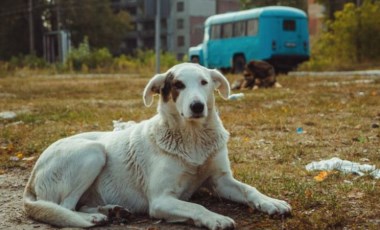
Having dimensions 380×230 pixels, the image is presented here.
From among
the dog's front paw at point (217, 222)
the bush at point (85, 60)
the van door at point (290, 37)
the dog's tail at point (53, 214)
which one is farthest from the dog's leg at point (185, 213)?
the bush at point (85, 60)

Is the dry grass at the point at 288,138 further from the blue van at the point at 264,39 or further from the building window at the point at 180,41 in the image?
the building window at the point at 180,41

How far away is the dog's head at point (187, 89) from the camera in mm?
4016

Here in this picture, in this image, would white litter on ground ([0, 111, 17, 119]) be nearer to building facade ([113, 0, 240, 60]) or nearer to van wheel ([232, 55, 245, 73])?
van wheel ([232, 55, 245, 73])

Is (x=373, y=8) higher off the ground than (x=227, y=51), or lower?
higher

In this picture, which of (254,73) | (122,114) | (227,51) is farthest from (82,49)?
(122,114)

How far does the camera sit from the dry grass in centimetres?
401

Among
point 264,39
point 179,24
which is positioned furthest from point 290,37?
point 179,24

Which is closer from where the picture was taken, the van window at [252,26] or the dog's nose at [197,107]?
the dog's nose at [197,107]

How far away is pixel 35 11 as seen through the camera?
189 feet

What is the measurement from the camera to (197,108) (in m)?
3.99

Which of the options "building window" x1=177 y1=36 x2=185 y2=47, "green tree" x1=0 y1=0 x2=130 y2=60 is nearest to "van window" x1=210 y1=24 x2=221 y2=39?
"green tree" x1=0 y1=0 x2=130 y2=60

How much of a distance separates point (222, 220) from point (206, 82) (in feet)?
3.61

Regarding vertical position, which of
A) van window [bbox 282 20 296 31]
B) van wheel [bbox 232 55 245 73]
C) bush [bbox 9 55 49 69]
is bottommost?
bush [bbox 9 55 49 69]

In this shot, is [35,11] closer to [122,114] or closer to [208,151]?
[122,114]
